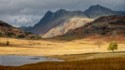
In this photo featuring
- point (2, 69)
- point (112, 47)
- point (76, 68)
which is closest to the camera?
point (2, 69)

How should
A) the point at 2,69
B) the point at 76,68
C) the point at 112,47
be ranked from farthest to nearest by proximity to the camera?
the point at 112,47, the point at 76,68, the point at 2,69

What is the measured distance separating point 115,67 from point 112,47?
107 meters

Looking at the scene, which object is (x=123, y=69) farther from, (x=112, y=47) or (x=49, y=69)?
(x=112, y=47)

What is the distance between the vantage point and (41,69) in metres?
34.9

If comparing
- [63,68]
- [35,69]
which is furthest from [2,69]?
[63,68]

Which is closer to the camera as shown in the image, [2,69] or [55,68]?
[2,69]

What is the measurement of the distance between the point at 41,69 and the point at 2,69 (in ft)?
15.7

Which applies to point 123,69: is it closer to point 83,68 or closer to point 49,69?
point 83,68

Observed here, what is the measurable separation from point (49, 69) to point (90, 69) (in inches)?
178

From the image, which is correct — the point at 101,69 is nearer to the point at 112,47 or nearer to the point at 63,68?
the point at 63,68

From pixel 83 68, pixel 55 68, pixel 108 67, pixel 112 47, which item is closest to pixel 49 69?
pixel 55 68

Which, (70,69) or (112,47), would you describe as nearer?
(70,69)

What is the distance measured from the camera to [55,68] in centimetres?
3503

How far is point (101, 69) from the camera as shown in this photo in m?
33.2
